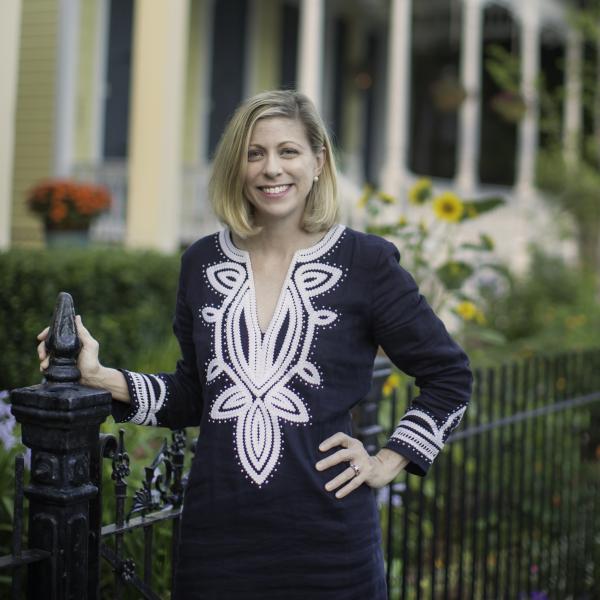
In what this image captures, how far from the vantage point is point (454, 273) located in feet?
17.5

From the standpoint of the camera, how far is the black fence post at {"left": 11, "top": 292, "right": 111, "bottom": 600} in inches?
74.0

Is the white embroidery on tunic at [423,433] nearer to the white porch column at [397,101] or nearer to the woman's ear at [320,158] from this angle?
the woman's ear at [320,158]

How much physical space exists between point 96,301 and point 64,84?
13.7 ft

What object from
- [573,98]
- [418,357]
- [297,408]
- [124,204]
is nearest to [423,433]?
[418,357]

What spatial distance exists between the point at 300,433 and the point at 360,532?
254 millimetres

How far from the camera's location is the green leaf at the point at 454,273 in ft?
17.4

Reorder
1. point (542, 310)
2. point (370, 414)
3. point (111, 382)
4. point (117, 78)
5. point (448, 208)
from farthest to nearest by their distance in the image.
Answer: point (117, 78) < point (542, 310) < point (448, 208) < point (370, 414) < point (111, 382)

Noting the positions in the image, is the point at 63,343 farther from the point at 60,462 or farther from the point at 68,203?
the point at 68,203

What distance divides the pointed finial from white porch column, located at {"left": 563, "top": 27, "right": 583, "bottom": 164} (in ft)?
35.0

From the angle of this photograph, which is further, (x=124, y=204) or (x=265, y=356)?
(x=124, y=204)

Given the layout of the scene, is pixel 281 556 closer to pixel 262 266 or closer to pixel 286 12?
pixel 262 266

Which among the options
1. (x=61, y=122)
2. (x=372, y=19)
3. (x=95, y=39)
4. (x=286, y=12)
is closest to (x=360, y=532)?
(x=61, y=122)

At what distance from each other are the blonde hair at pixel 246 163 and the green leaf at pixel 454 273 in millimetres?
3224

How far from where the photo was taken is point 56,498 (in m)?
1.87
